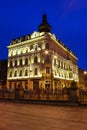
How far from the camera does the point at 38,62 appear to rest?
48.1 meters

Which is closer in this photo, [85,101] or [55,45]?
[85,101]

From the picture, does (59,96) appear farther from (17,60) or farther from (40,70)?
(17,60)

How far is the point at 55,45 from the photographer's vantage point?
2025 inches

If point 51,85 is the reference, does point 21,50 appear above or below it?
above

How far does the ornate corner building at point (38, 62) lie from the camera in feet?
154

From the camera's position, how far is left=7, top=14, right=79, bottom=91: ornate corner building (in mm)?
47000

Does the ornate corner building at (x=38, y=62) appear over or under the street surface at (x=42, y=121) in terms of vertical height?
over

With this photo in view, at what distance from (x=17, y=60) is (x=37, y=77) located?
10.1m

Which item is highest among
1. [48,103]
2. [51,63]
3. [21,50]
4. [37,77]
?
[21,50]

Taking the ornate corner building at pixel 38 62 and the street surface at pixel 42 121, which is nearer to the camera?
the street surface at pixel 42 121

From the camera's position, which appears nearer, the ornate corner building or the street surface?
the street surface

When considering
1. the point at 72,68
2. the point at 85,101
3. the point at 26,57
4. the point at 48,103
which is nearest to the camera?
the point at 85,101

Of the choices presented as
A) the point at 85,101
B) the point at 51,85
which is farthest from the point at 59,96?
the point at 51,85

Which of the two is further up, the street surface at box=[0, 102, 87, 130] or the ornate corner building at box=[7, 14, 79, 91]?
the ornate corner building at box=[7, 14, 79, 91]
